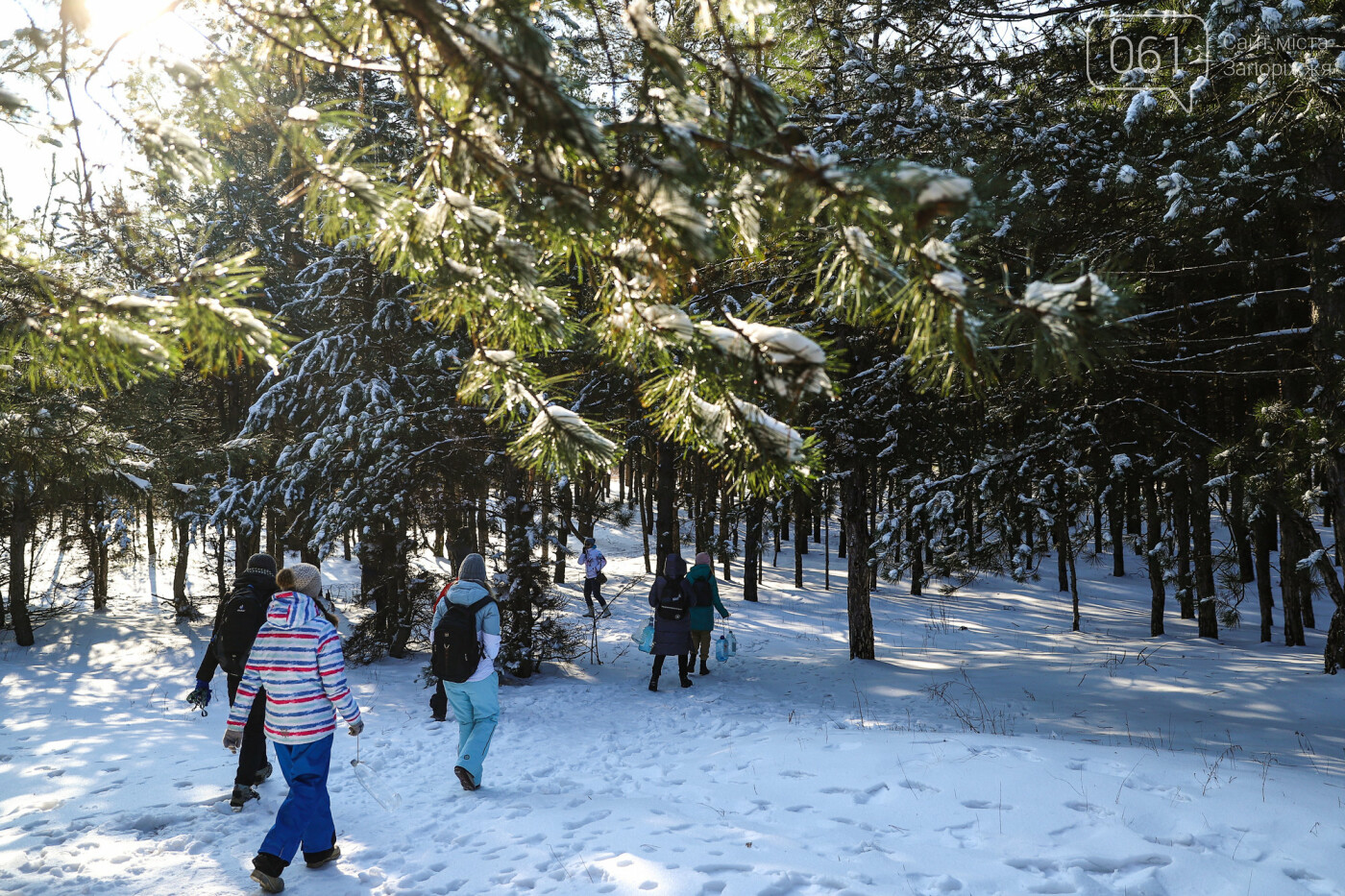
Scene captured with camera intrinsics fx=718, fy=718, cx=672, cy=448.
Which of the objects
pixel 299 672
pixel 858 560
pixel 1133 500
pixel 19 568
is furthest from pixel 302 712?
pixel 19 568

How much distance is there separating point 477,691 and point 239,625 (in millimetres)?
2126

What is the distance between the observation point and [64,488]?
13234 millimetres

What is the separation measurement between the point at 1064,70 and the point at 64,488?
55.7 feet

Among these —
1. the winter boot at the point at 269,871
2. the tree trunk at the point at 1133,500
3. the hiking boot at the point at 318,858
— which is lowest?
the hiking boot at the point at 318,858

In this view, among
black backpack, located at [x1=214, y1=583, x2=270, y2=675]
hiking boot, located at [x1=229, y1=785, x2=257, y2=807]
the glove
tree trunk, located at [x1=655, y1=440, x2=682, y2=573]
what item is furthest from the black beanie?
tree trunk, located at [x1=655, y1=440, x2=682, y2=573]

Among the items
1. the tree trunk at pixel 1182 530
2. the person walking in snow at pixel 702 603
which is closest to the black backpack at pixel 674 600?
the person walking in snow at pixel 702 603

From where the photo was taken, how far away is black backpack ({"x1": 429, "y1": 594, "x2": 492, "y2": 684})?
5.76m

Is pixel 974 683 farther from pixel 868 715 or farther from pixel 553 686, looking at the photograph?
pixel 553 686

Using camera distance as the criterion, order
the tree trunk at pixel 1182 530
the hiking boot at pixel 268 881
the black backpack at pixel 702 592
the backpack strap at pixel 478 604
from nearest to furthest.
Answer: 1. the hiking boot at pixel 268 881
2. the backpack strap at pixel 478 604
3. the tree trunk at pixel 1182 530
4. the black backpack at pixel 702 592

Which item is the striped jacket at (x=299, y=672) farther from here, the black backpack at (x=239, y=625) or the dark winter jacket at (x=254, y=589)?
the dark winter jacket at (x=254, y=589)

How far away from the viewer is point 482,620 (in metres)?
5.91

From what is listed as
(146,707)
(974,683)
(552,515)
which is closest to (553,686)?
(552,515)

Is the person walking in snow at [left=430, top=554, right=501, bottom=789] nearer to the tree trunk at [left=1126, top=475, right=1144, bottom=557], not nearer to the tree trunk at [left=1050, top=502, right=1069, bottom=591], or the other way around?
the tree trunk at [left=1050, top=502, right=1069, bottom=591]

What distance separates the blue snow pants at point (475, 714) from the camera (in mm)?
5820
